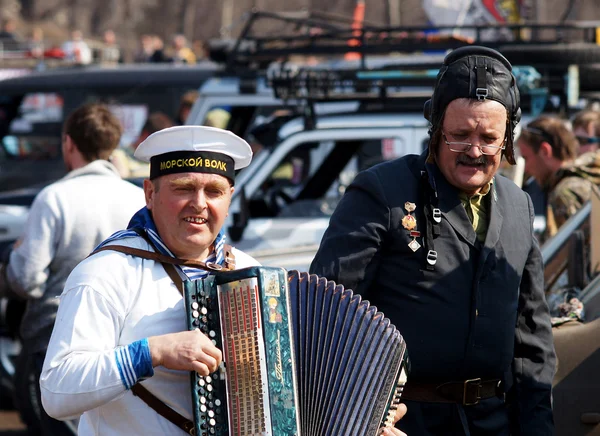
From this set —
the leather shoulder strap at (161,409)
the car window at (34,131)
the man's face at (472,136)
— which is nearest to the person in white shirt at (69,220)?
the man's face at (472,136)

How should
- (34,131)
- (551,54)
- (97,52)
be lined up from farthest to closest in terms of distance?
1. (97,52)
2. (34,131)
3. (551,54)

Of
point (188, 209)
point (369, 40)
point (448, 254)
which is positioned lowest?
point (448, 254)

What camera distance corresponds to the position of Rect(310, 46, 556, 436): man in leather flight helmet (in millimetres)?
3438

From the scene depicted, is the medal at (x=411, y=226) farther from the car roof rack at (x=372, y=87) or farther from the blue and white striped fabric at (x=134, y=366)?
the car roof rack at (x=372, y=87)

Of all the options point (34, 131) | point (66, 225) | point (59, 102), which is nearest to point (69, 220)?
point (66, 225)

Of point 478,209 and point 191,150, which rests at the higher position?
point 191,150

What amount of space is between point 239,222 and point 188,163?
4737mm

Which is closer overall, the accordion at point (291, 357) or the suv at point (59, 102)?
the accordion at point (291, 357)

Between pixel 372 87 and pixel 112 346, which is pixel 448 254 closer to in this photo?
pixel 112 346

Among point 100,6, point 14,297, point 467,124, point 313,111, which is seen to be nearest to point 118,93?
point 313,111

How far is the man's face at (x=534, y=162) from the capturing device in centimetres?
695

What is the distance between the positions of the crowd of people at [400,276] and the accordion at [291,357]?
0.08 m

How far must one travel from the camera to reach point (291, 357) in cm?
294

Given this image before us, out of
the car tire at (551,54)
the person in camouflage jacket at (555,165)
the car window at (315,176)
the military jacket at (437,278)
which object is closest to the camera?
the military jacket at (437,278)
